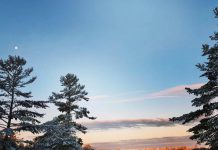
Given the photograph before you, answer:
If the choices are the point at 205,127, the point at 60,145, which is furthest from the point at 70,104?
the point at 205,127

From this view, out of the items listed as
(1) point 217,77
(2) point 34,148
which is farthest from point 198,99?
(2) point 34,148

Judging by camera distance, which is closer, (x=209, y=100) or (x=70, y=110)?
(x=209, y=100)

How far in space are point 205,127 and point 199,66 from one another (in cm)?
385

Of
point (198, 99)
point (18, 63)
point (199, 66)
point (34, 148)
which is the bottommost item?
point (34, 148)

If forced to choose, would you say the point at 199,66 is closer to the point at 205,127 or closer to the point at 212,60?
the point at 212,60

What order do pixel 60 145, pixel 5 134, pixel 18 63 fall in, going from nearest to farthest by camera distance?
1. pixel 5 134
2. pixel 18 63
3. pixel 60 145

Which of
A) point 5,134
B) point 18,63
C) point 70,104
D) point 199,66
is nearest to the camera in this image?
point 5,134

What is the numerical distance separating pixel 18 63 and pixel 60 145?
426 inches

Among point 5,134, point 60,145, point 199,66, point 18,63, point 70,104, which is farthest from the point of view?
point 70,104

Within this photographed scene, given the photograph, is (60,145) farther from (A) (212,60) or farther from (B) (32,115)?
(A) (212,60)

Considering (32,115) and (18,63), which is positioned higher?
(18,63)

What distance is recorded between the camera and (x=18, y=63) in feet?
80.4

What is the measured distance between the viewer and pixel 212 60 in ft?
70.0

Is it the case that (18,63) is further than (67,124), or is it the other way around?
(67,124)
